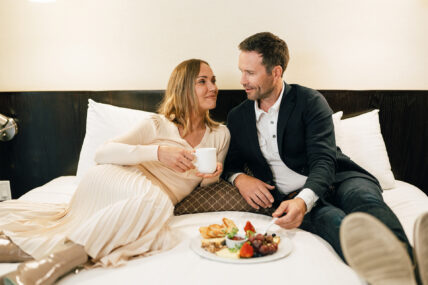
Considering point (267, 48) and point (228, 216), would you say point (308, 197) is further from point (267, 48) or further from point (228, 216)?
point (267, 48)

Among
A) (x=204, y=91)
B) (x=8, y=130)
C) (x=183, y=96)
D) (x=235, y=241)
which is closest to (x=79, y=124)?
(x=8, y=130)

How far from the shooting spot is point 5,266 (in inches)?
43.1

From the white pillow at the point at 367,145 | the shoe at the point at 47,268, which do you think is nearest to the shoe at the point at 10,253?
the shoe at the point at 47,268

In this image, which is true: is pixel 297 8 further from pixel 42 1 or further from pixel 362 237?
pixel 362 237

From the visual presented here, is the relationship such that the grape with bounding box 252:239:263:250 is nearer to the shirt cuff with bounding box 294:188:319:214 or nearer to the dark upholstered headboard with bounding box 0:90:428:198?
the shirt cuff with bounding box 294:188:319:214

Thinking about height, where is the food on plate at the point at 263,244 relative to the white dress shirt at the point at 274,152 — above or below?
below

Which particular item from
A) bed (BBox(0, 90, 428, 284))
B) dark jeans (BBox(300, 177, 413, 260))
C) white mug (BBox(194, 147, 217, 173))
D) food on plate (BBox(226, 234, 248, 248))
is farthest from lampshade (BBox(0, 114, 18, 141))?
dark jeans (BBox(300, 177, 413, 260))

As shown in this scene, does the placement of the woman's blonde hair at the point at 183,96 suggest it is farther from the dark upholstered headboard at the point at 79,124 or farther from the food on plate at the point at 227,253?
the food on plate at the point at 227,253

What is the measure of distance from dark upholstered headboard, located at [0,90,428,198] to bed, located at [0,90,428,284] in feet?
0.29

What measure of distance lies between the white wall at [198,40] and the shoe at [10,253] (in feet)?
4.50

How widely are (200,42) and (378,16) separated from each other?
1.07 metres

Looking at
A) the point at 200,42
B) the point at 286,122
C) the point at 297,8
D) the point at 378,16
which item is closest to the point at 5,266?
the point at 286,122

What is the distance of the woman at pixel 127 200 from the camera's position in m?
1.12

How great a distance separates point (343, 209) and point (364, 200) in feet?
0.45
